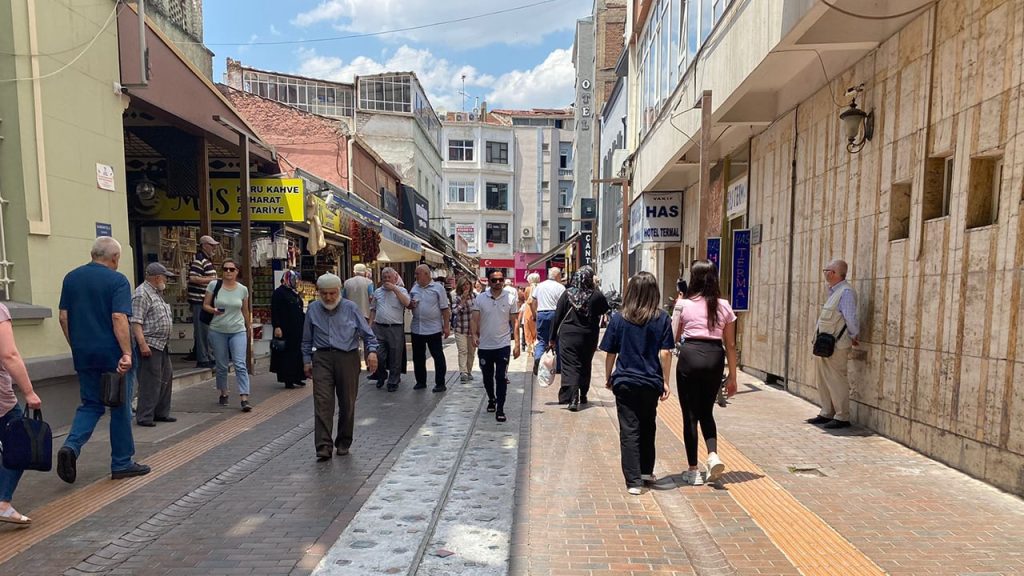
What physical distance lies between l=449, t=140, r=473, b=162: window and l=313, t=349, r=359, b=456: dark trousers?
43.0 metres

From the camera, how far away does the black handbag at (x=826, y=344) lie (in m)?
6.09

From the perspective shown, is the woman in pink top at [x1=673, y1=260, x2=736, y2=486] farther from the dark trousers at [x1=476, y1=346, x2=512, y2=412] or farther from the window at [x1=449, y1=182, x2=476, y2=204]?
the window at [x1=449, y1=182, x2=476, y2=204]

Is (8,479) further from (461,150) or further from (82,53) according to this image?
(461,150)

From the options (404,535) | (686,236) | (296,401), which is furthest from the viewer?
(686,236)

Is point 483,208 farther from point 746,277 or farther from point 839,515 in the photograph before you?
point 839,515

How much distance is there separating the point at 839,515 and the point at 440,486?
A: 284 centimetres

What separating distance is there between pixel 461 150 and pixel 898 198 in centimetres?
4322

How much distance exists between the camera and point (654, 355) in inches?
178

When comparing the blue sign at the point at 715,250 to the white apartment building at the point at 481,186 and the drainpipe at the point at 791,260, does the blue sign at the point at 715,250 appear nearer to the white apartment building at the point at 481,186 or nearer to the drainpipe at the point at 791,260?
the drainpipe at the point at 791,260

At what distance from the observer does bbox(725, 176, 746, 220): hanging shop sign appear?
10.5 metres

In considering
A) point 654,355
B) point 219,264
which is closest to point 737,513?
point 654,355

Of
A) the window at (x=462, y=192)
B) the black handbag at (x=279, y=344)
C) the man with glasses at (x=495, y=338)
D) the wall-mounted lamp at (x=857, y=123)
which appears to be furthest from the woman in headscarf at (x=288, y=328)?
the window at (x=462, y=192)

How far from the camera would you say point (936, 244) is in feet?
17.0

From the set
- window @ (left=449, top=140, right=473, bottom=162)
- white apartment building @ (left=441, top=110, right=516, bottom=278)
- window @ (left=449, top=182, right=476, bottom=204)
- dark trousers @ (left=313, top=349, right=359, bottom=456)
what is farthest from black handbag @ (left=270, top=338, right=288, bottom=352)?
window @ (left=449, top=140, right=473, bottom=162)
